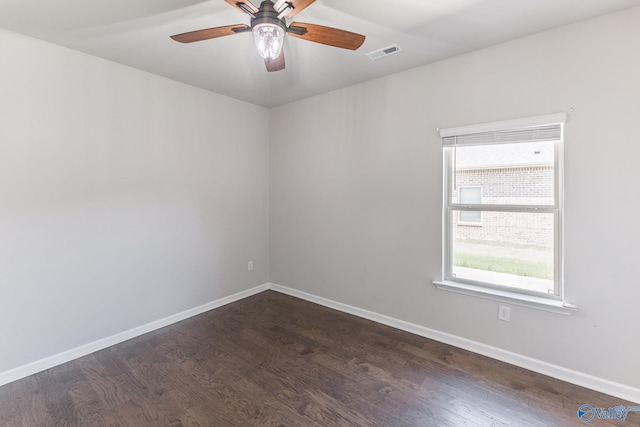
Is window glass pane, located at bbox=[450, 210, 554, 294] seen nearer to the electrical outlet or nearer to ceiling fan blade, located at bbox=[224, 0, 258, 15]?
the electrical outlet

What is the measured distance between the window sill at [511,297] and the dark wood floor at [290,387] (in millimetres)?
515

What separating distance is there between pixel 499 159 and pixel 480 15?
3.59ft

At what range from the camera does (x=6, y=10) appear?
6.18ft

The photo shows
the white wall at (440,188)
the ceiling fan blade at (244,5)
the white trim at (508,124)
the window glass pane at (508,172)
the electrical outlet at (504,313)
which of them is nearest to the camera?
the ceiling fan blade at (244,5)

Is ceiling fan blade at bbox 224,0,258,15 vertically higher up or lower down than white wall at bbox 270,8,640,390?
higher up

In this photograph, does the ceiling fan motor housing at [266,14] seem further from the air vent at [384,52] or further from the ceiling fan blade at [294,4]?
the air vent at [384,52]

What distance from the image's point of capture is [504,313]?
237 centimetres

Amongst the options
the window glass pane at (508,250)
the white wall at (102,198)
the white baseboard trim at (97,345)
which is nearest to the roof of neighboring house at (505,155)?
the window glass pane at (508,250)

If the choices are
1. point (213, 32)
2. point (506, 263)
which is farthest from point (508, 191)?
point (213, 32)

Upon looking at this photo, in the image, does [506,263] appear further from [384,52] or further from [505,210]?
[384,52]

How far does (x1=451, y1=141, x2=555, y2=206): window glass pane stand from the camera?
2236 millimetres

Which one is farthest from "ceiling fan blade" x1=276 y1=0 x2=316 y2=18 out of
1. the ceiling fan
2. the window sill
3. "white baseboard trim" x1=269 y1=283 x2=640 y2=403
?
"white baseboard trim" x1=269 y1=283 x2=640 y2=403

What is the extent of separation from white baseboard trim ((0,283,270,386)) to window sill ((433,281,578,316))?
259cm

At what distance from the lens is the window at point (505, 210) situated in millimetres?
2207
